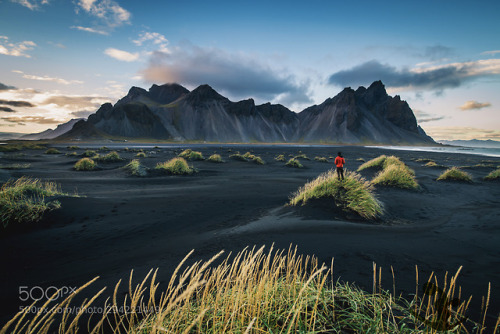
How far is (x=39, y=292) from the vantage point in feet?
12.1

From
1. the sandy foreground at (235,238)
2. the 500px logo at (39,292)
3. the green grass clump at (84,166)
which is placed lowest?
the 500px logo at (39,292)

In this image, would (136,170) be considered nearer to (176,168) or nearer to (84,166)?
(176,168)

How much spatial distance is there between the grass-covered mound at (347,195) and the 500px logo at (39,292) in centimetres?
699

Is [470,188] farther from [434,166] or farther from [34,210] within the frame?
[34,210]

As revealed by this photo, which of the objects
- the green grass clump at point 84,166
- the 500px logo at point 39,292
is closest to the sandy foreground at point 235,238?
the 500px logo at point 39,292

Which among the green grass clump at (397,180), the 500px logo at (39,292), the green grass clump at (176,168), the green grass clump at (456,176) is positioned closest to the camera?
the 500px logo at (39,292)

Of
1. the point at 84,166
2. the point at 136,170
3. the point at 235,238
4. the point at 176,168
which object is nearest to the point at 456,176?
the point at 235,238

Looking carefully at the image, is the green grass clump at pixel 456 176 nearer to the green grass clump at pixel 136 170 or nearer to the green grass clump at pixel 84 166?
the green grass clump at pixel 136 170

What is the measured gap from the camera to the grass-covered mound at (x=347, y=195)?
24.8 feet

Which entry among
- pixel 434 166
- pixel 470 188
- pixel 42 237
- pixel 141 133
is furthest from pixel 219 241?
pixel 141 133

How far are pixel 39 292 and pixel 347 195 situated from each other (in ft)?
27.2

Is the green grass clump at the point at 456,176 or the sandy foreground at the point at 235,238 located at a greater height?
the green grass clump at the point at 456,176

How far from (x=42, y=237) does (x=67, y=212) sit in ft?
4.99

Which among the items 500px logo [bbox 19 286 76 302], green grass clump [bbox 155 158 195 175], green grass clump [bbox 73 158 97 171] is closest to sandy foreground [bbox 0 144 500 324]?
Result: 500px logo [bbox 19 286 76 302]
